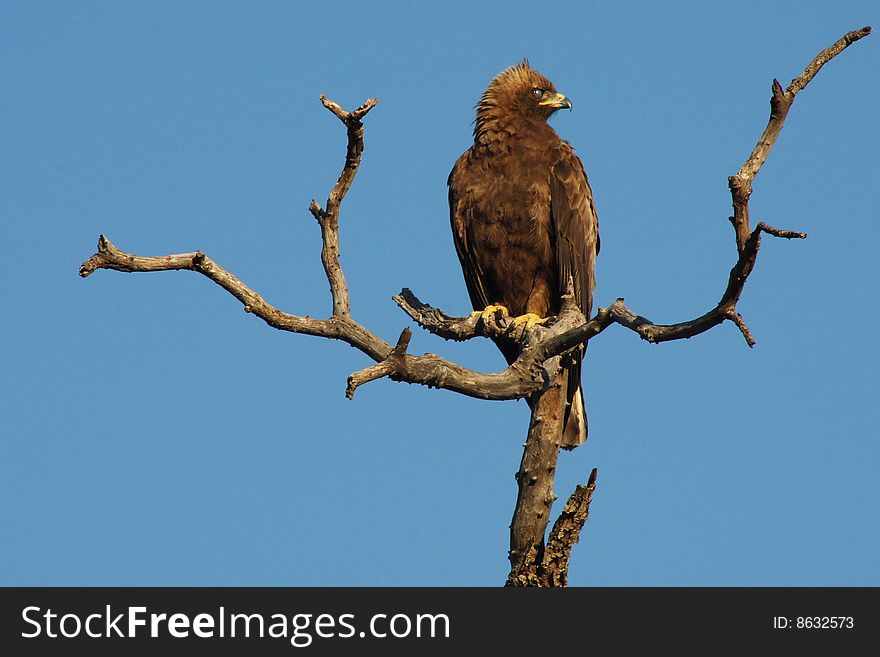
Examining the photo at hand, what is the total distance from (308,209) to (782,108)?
292 centimetres

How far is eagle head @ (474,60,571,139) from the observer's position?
977 centimetres

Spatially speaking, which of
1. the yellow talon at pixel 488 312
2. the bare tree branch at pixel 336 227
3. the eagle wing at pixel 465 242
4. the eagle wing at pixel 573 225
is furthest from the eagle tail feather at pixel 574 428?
the bare tree branch at pixel 336 227

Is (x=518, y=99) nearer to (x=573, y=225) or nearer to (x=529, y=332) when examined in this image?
(x=573, y=225)

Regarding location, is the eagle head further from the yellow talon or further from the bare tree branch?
the bare tree branch

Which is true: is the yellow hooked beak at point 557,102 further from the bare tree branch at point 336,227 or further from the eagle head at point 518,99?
the bare tree branch at point 336,227

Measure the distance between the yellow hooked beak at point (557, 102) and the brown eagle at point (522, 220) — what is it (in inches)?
15.3

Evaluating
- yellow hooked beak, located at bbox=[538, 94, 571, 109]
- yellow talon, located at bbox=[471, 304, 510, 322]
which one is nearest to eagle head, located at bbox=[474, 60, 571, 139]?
yellow hooked beak, located at bbox=[538, 94, 571, 109]

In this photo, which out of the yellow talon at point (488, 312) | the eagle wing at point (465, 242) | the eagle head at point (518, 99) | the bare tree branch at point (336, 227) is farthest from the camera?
the eagle head at point (518, 99)

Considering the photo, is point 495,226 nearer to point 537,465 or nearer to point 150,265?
point 537,465

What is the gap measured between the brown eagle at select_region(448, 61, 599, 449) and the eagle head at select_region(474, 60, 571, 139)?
34mm

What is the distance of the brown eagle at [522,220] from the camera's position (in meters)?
9.14

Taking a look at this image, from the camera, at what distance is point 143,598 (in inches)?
258

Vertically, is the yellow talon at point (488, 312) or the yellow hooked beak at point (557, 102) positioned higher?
the yellow hooked beak at point (557, 102)

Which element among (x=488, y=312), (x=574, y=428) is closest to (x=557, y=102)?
(x=488, y=312)
